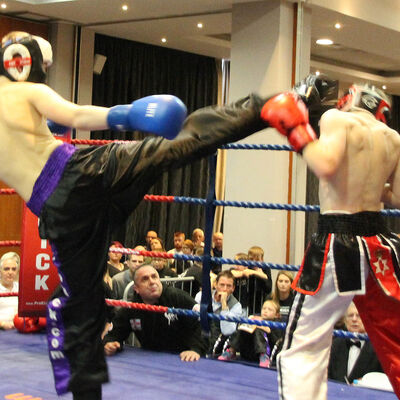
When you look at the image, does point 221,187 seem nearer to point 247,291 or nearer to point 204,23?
point 204,23

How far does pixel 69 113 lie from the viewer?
2008mm

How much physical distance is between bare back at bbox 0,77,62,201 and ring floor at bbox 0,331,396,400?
0.83m

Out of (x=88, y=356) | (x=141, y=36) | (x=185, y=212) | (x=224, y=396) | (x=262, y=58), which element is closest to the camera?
(x=88, y=356)

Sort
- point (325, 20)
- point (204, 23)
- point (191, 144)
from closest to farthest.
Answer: point (191, 144), point (325, 20), point (204, 23)

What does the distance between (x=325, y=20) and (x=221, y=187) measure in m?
3.39

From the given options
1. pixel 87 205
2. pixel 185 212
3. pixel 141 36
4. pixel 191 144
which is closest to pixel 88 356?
pixel 87 205

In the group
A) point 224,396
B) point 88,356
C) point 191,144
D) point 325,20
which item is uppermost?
point 325,20

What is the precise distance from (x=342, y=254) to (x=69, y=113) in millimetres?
826

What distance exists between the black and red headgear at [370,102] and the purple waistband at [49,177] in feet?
2.68

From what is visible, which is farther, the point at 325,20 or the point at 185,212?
the point at 185,212

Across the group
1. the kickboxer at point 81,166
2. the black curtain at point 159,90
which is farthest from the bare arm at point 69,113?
the black curtain at point 159,90

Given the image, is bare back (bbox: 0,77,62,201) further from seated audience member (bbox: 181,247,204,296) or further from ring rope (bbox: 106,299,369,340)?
seated audience member (bbox: 181,247,204,296)

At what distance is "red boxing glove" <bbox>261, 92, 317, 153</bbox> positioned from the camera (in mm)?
2021

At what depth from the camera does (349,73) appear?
973cm
